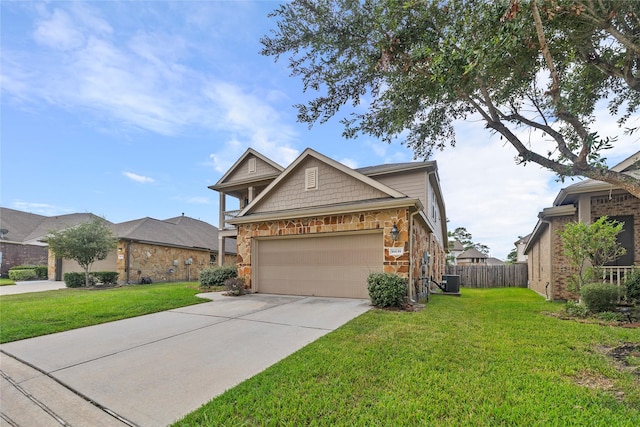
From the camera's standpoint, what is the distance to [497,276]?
64.8 feet

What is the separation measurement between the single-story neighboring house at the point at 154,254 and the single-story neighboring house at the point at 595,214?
1820 cm

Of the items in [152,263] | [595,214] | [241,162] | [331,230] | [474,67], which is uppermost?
[241,162]

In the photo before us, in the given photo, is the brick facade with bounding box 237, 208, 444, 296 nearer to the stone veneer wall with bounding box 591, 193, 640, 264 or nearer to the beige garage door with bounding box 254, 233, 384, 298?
the beige garage door with bounding box 254, 233, 384, 298

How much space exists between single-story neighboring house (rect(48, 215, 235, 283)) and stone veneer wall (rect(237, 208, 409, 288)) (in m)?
9.41

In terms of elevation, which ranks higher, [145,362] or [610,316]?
[145,362]

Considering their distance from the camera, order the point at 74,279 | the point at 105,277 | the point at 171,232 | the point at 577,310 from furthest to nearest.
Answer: the point at 171,232
the point at 105,277
the point at 74,279
the point at 577,310

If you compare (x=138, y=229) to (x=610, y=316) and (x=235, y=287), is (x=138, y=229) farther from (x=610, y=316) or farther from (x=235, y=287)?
(x=610, y=316)

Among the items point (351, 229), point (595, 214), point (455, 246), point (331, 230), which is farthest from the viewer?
point (455, 246)

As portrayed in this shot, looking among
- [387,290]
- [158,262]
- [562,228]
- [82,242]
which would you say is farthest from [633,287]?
[158,262]

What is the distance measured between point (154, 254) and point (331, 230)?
14648mm

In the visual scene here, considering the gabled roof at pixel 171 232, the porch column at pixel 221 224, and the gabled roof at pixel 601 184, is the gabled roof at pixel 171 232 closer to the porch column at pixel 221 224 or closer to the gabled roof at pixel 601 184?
the porch column at pixel 221 224

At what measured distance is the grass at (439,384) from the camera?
2.69 meters

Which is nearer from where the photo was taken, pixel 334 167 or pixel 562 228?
pixel 562 228

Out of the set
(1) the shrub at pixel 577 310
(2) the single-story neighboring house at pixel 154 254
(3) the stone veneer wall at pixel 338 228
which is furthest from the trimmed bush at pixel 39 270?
(1) the shrub at pixel 577 310
